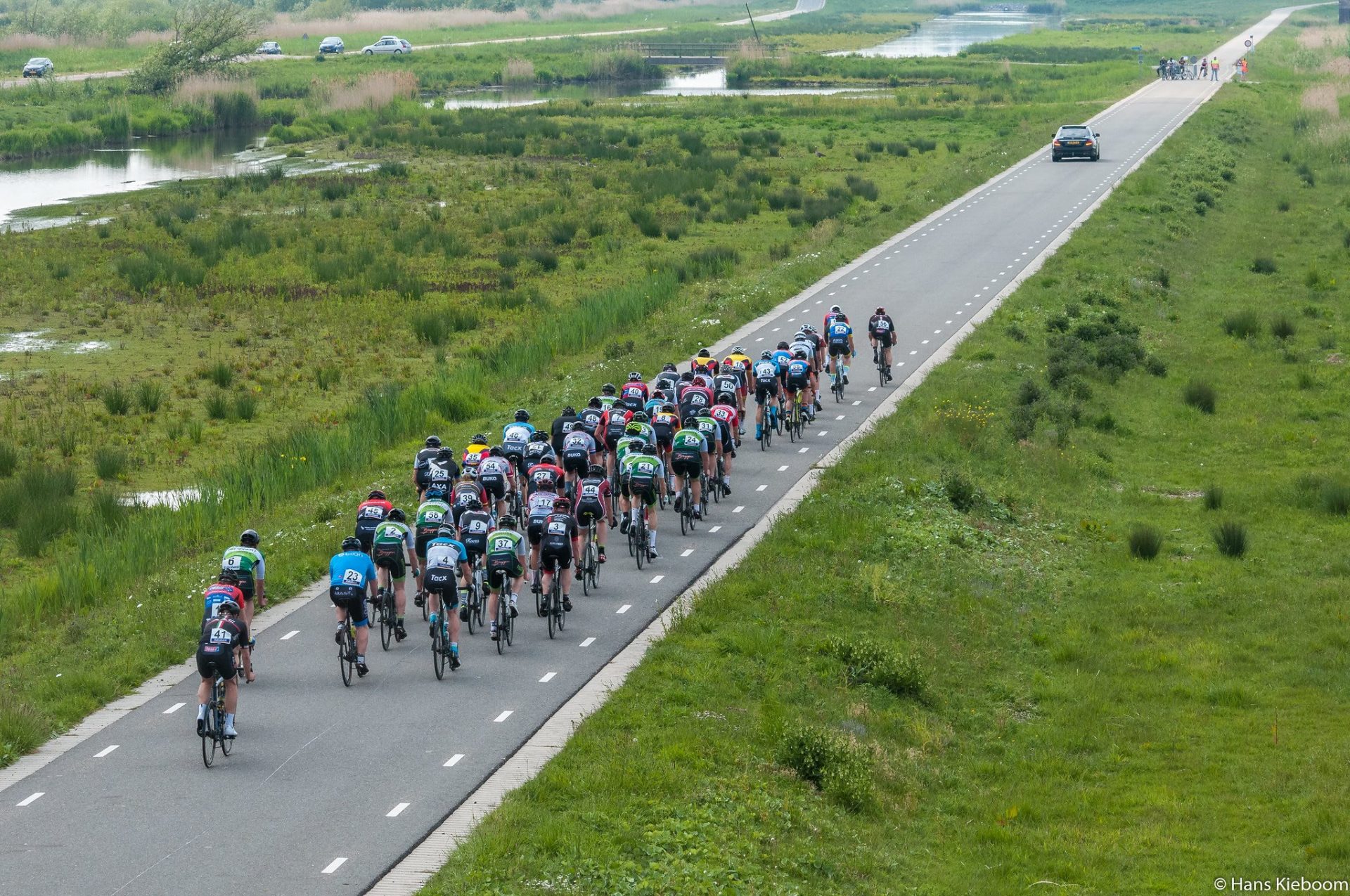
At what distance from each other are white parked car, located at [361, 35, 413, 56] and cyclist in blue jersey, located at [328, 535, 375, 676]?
12574 cm

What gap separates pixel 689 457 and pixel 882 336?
35.1ft

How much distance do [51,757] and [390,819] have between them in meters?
4.01

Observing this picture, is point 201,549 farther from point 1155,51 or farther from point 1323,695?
point 1155,51

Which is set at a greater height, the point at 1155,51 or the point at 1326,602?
the point at 1155,51

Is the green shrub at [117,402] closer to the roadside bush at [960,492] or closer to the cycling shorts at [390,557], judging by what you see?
the cycling shorts at [390,557]

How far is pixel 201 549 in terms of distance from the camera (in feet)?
79.2

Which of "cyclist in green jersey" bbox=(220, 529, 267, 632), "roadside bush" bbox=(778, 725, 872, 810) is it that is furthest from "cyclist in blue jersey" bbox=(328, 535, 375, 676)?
"roadside bush" bbox=(778, 725, 872, 810)

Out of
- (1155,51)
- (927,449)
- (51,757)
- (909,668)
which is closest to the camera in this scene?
(51,757)

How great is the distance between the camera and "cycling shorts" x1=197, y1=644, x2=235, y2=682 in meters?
15.8

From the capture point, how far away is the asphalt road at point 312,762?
13.9 meters

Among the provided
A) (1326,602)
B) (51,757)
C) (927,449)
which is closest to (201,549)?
(51,757)

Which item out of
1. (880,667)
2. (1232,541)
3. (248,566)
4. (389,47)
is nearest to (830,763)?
(880,667)

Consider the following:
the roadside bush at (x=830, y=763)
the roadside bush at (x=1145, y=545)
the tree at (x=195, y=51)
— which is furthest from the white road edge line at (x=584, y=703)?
the tree at (x=195, y=51)

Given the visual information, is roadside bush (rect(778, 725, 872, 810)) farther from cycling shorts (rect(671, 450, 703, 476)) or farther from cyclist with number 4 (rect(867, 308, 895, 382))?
cyclist with number 4 (rect(867, 308, 895, 382))
